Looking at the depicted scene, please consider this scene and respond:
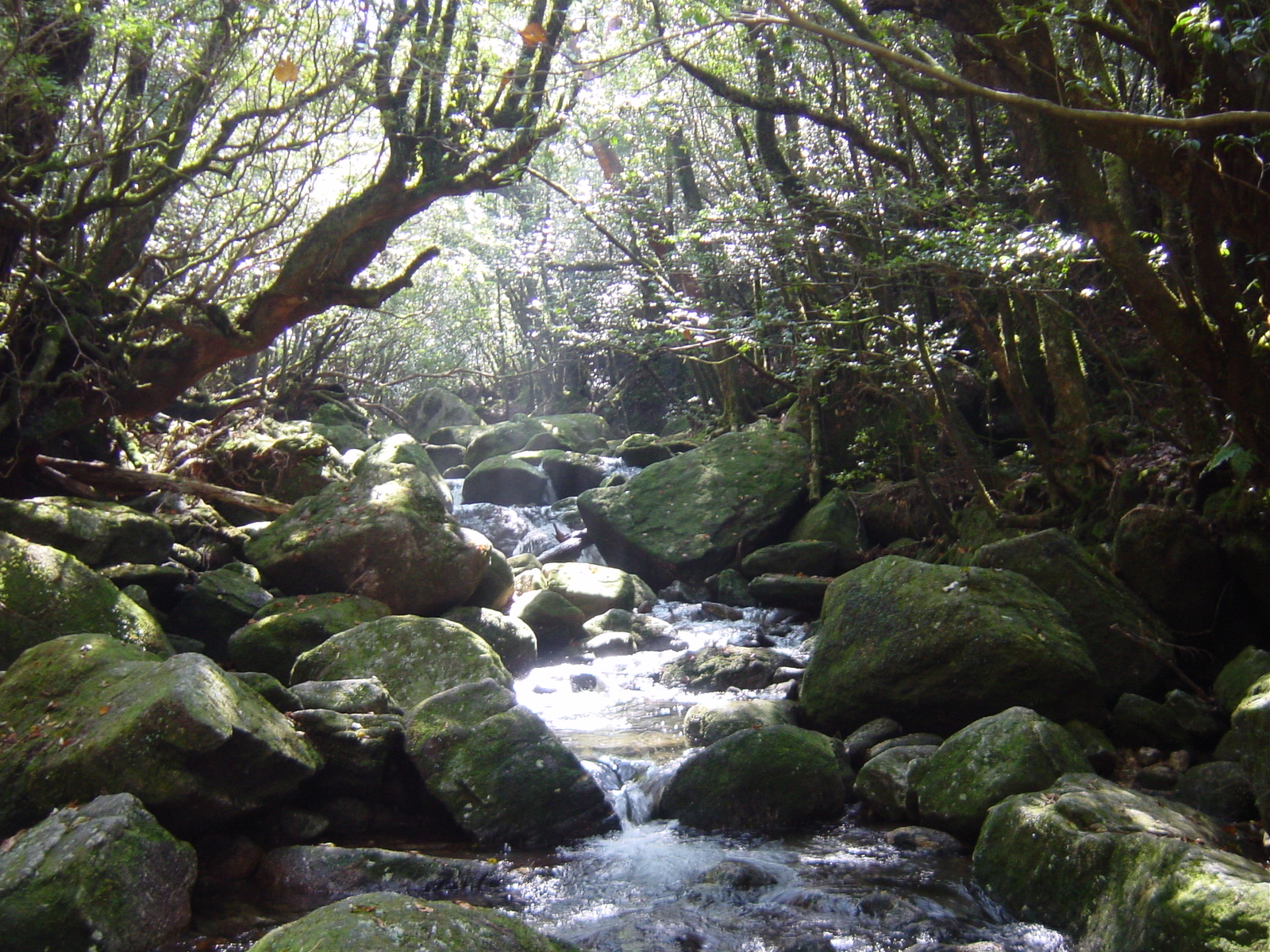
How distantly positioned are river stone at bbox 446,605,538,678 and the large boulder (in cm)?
42

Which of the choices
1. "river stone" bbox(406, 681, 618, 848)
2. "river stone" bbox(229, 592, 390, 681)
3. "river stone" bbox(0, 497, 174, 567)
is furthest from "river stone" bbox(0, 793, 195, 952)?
"river stone" bbox(0, 497, 174, 567)

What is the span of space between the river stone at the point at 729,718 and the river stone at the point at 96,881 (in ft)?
12.6

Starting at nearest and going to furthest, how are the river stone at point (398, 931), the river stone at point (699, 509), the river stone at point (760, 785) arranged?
1. the river stone at point (398, 931)
2. the river stone at point (760, 785)
3. the river stone at point (699, 509)

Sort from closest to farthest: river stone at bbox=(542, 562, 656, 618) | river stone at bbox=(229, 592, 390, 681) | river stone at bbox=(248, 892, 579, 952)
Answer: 1. river stone at bbox=(248, 892, 579, 952)
2. river stone at bbox=(229, 592, 390, 681)
3. river stone at bbox=(542, 562, 656, 618)

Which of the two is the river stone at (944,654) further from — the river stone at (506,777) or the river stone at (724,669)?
the river stone at (506,777)

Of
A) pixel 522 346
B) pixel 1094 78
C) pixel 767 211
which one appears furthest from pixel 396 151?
pixel 522 346

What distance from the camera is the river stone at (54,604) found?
21.3ft

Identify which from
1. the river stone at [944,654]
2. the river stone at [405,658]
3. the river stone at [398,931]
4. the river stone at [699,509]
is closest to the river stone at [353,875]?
the river stone at [398,931]

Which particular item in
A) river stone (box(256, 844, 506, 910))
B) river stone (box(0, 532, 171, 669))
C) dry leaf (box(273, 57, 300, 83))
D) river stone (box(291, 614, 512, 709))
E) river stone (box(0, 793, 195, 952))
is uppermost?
dry leaf (box(273, 57, 300, 83))

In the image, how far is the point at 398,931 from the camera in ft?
9.23

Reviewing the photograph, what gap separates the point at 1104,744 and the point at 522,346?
25.1m

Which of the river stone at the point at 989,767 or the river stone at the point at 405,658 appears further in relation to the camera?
the river stone at the point at 405,658

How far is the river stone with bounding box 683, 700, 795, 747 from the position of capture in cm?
698

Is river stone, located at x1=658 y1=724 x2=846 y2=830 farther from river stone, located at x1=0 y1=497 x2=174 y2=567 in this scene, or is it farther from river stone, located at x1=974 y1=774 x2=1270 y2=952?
river stone, located at x1=0 y1=497 x2=174 y2=567
